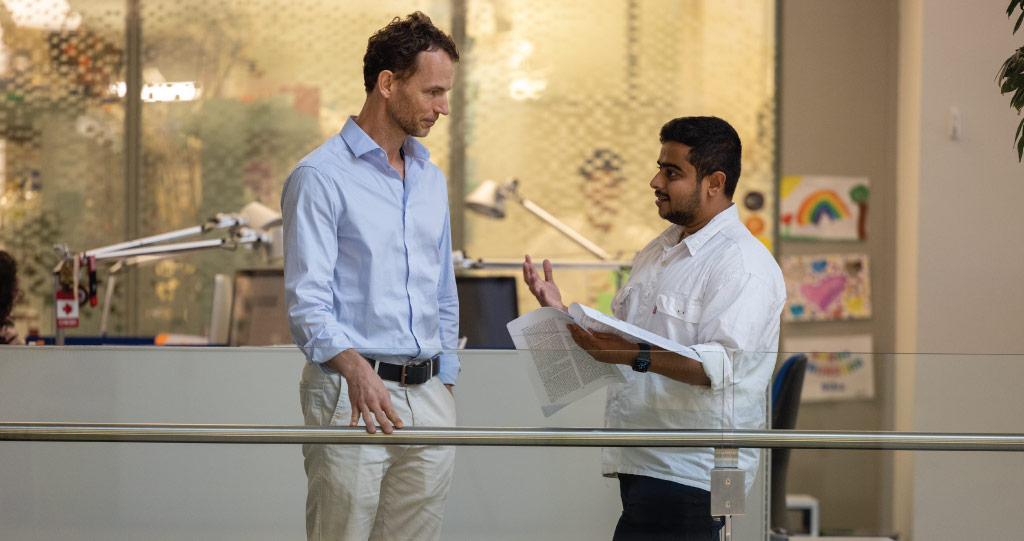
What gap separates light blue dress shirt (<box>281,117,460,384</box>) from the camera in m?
1.75

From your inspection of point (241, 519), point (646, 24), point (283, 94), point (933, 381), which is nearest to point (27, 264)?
point (283, 94)

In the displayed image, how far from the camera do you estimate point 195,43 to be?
482cm

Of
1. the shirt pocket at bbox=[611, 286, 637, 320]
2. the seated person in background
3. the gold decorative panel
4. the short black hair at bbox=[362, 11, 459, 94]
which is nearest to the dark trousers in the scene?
the shirt pocket at bbox=[611, 286, 637, 320]

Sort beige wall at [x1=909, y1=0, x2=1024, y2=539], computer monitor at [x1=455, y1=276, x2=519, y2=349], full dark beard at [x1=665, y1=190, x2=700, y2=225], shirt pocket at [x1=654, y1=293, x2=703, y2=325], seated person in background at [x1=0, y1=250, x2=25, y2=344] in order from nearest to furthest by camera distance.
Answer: shirt pocket at [x1=654, y1=293, x2=703, y2=325] < full dark beard at [x1=665, y1=190, x2=700, y2=225] < seated person in background at [x1=0, y1=250, x2=25, y2=344] < computer monitor at [x1=455, y1=276, x2=519, y2=349] < beige wall at [x1=909, y1=0, x2=1024, y2=539]

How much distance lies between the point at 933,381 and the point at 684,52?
327cm

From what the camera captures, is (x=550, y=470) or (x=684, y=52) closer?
(x=550, y=470)

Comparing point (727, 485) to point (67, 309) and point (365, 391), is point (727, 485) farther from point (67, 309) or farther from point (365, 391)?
point (67, 309)

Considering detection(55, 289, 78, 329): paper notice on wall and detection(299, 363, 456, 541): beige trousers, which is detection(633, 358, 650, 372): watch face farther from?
detection(55, 289, 78, 329): paper notice on wall

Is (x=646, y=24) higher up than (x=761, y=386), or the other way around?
(x=646, y=24)

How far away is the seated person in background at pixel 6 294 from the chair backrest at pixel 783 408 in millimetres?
2247

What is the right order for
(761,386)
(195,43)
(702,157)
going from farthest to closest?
(195,43)
(702,157)
(761,386)

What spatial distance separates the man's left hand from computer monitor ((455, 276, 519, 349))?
1490mm

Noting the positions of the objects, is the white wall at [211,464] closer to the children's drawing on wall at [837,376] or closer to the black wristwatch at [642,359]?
the black wristwatch at [642,359]

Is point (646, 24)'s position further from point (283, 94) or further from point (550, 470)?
point (550, 470)
